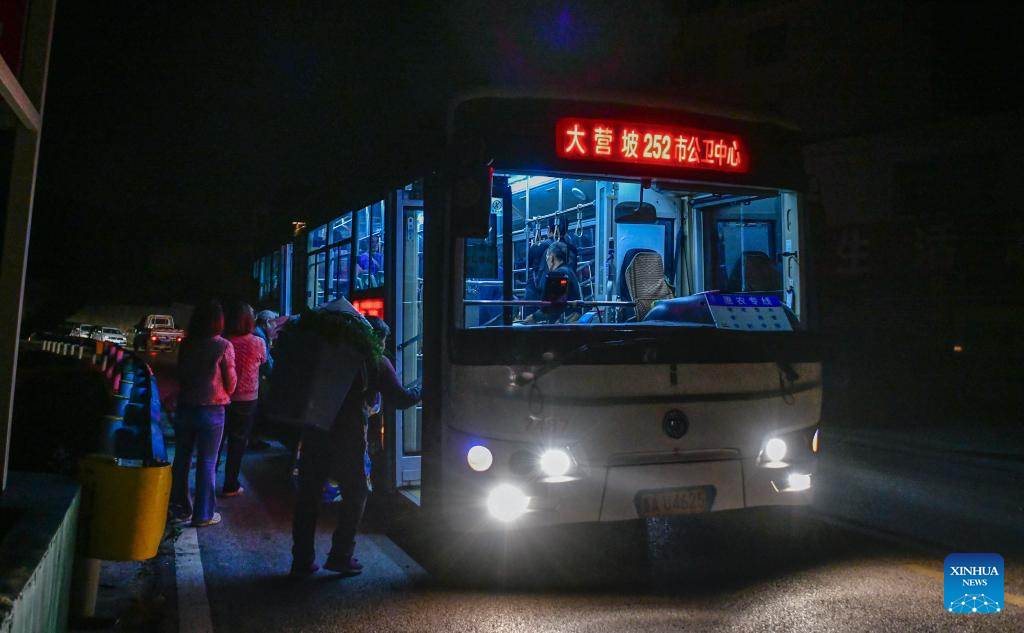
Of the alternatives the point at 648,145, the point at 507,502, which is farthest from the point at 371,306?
the point at 648,145

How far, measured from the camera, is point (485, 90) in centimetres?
473

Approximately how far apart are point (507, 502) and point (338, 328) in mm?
1491

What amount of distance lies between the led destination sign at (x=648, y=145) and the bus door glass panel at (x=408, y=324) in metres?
1.62

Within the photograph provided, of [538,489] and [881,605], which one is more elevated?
[538,489]

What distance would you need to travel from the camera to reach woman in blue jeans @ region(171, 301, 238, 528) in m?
6.29

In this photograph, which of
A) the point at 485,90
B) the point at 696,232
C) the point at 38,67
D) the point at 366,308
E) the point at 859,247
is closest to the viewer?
the point at 38,67

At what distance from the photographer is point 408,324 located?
612 centimetres

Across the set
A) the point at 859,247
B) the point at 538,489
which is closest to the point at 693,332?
the point at 538,489

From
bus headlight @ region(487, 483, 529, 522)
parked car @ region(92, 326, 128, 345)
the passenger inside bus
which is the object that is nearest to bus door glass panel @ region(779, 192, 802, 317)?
the passenger inside bus

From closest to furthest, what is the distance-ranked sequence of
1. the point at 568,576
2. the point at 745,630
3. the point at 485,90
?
the point at 745,630, the point at 485,90, the point at 568,576

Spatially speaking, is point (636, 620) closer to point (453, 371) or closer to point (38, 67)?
Answer: point (453, 371)

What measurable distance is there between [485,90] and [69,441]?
3376mm

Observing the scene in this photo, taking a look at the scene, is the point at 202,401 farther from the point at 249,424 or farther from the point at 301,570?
the point at 301,570

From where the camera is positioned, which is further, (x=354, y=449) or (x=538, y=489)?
(x=354, y=449)
